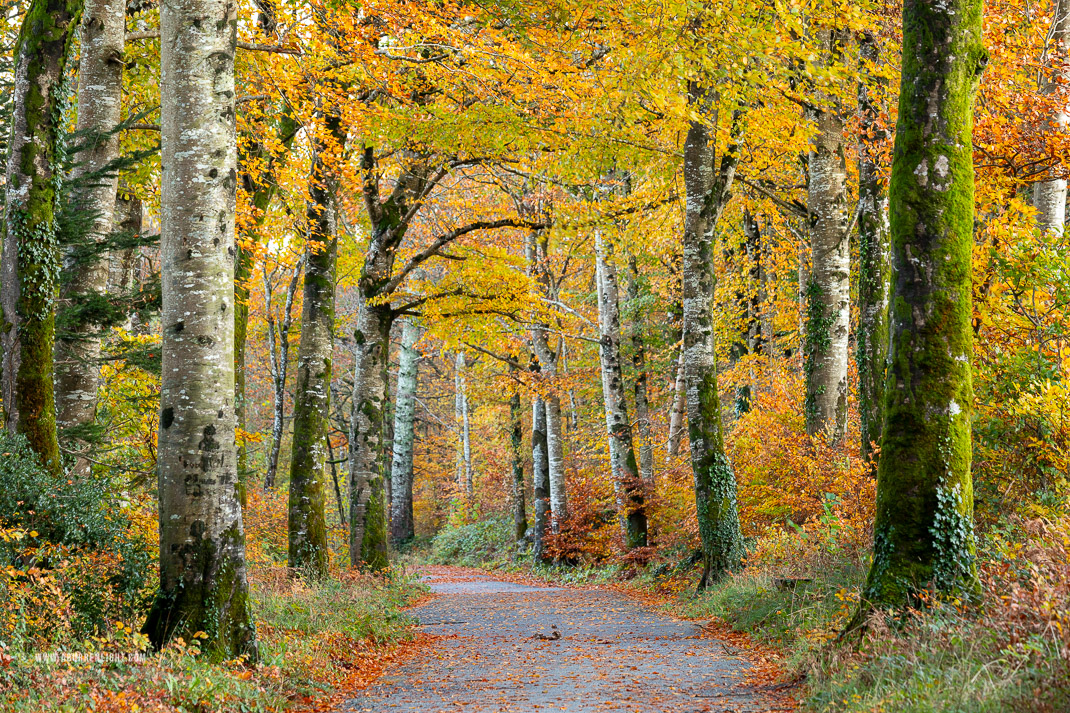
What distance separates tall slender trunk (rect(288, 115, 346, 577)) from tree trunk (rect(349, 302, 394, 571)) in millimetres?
1054

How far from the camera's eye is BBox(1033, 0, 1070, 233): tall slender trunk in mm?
10367

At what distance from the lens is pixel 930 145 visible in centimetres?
631

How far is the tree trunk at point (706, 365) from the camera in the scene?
1196 cm

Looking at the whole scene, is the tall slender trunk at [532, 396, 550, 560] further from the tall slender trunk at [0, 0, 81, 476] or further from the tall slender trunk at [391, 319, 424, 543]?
the tall slender trunk at [0, 0, 81, 476]

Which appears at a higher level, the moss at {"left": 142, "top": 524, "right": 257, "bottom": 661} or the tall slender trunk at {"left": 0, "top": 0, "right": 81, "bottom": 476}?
the tall slender trunk at {"left": 0, "top": 0, "right": 81, "bottom": 476}

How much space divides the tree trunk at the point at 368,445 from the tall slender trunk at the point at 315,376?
1054 millimetres

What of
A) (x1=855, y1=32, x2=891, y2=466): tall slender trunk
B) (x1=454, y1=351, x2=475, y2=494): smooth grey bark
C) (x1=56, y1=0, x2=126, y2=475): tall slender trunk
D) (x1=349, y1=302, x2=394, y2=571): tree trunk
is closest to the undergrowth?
(x1=56, y1=0, x2=126, y2=475): tall slender trunk

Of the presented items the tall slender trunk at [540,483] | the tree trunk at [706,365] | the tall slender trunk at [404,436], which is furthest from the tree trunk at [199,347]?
the tall slender trunk at [404,436]

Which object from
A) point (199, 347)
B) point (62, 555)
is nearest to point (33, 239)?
point (199, 347)

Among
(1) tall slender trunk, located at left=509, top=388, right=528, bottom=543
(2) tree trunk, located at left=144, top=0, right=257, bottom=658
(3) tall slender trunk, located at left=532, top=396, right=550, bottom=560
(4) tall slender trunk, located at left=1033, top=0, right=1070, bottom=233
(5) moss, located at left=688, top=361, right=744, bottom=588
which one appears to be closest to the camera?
(2) tree trunk, located at left=144, top=0, right=257, bottom=658

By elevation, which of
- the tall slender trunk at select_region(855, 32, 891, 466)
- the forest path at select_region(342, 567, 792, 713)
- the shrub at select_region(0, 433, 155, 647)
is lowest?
the forest path at select_region(342, 567, 792, 713)

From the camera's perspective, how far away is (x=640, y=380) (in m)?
21.4

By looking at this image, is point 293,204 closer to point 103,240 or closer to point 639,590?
point 103,240

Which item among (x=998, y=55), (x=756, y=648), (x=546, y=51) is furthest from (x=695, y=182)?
(x=756, y=648)
